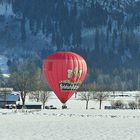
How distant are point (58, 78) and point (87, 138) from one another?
3414cm

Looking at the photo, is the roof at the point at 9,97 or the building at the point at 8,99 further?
the roof at the point at 9,97

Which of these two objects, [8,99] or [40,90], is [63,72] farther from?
[40,90]

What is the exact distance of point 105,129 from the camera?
134 feet

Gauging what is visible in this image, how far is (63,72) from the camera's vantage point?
6788cm

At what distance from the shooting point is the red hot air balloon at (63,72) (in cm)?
6706

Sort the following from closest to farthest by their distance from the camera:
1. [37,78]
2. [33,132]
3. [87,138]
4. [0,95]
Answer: [87,138] → [33,132] → [0,95] → [37,78]

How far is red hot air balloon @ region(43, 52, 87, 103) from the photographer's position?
67.1 meters

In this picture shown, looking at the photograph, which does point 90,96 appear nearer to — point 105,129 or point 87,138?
point 105,129

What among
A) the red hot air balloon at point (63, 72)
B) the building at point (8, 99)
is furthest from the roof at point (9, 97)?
the red hot air balloon at point (63, 72)

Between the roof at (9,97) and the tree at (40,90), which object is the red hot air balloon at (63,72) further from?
the roof at (9,97)

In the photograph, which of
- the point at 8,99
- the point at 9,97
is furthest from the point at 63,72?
the point at 9,97

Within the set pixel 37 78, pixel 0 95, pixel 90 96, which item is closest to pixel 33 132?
pixel 0 95

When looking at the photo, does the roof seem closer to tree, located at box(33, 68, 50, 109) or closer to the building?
the building

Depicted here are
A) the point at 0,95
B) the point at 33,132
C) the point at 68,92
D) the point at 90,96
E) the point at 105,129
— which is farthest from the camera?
the point at 90,96
